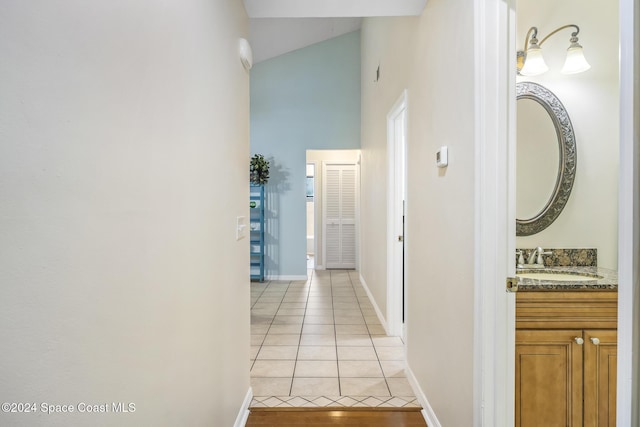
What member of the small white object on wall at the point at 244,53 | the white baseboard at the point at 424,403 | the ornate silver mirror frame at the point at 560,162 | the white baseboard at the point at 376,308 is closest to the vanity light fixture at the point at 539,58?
Answer: the ornate silver mirror frame at the point at 560,162

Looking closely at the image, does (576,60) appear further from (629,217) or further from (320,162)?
(320,162)

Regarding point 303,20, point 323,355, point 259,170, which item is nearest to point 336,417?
point 323,355

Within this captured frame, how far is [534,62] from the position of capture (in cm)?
204

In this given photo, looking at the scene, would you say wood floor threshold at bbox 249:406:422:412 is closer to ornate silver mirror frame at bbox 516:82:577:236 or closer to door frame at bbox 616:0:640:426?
ornate silver mirror frame at bbox 516:82:577:236

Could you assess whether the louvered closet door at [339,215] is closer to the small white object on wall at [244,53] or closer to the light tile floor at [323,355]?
the light tile floor at [323,355]

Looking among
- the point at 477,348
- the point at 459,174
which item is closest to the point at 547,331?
the point at 477,348

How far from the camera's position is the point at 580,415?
1.54m

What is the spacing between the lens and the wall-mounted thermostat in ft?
5.57

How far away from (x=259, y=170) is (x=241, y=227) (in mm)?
3638

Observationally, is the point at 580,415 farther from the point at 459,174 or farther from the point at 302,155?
the point at 302,155

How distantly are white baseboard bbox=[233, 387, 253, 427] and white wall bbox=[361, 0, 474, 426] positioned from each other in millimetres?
1025

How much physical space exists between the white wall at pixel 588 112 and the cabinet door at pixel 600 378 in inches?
26.9

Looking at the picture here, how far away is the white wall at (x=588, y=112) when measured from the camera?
207 cm

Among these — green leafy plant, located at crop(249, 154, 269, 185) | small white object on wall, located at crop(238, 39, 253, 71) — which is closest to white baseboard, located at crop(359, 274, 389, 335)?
green leafy plant, located at crop(249, 154, 269, 185)
